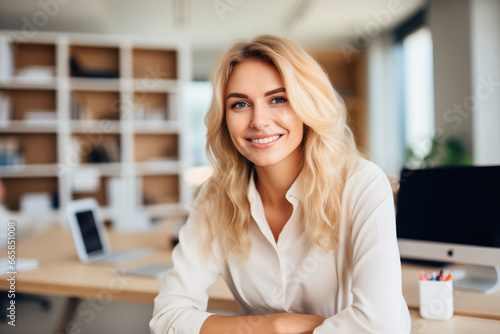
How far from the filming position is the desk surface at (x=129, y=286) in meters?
1.17

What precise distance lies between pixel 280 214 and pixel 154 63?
416 cm

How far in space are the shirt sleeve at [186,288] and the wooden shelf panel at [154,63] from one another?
3960 mm

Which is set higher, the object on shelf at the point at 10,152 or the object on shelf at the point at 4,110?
the object on shelf at the point at 4,110

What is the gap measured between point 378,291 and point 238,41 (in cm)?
85

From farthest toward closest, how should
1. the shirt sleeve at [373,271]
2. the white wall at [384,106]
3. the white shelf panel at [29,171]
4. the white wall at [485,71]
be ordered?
the white wall at [384,106] → the white shelf panel at [29,171] → the white wall at [485,71] → the shirt sleeve at [373,271]

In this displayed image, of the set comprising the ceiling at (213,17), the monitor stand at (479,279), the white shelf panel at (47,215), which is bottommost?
the white shelf panel at (47,215)

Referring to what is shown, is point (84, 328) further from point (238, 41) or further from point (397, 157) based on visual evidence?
point (397, 157)

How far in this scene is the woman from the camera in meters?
1.13

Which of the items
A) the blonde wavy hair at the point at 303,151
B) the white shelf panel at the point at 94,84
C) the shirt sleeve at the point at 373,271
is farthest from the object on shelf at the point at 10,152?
the shirt sleeve at the point at 373,271

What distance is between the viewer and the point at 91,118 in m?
4.87

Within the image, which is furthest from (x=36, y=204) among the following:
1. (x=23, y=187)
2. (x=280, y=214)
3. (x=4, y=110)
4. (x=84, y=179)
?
(x=280, y=214)

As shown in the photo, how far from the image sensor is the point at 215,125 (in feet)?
4.39

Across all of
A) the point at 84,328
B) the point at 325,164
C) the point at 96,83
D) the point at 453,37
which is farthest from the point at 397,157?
the point at 325,164

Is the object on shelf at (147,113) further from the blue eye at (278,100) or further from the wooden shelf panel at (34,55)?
the blue eye at (278,100)
